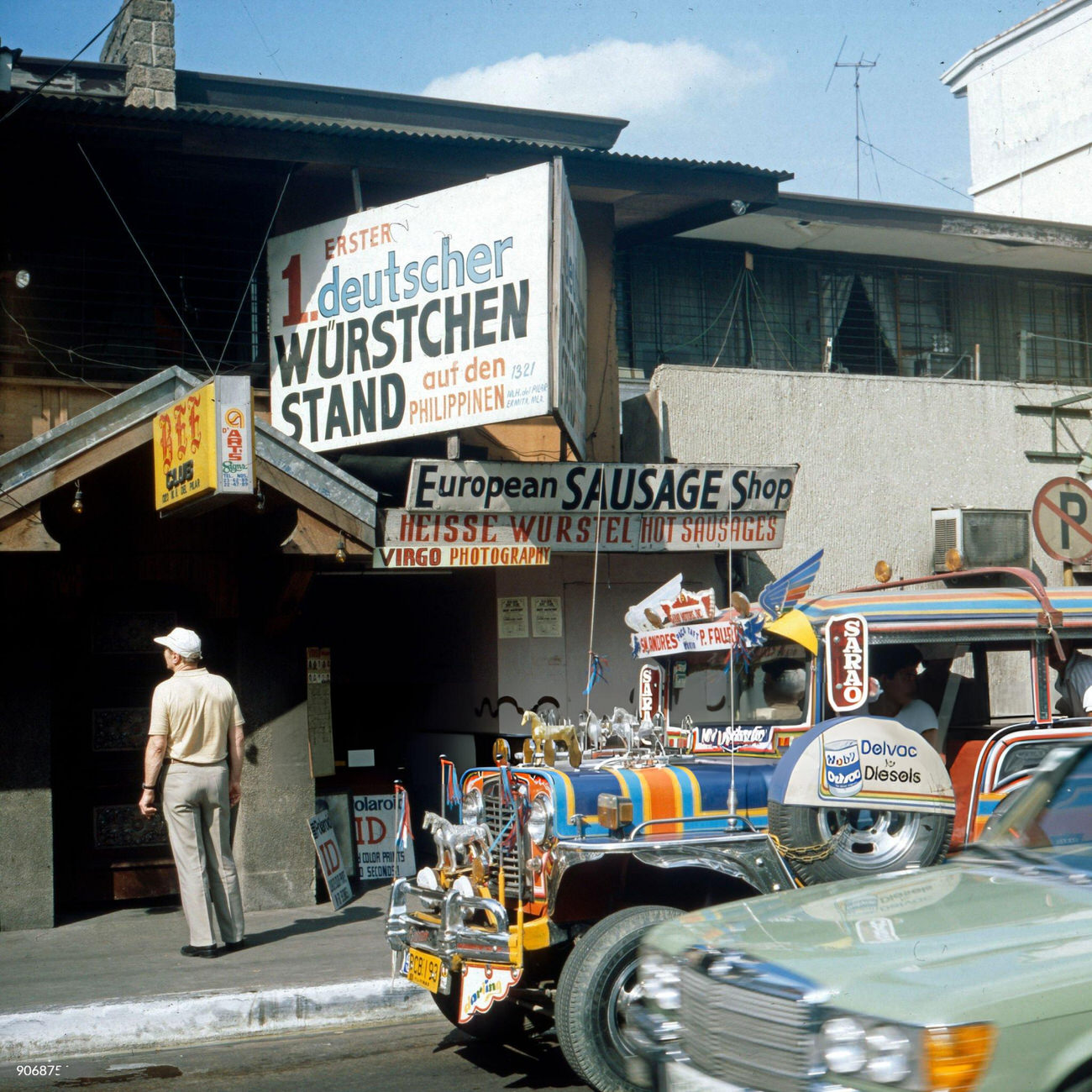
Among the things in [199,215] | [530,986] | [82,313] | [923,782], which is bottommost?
[530,986]

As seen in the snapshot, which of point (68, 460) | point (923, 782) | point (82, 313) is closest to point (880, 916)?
point (923, 782)

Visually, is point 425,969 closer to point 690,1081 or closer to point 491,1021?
point 491,1021

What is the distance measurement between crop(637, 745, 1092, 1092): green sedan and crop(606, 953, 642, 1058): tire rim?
82 cm

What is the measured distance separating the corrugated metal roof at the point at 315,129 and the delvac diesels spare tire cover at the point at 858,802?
7.02m

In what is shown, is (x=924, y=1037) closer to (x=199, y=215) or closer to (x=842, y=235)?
(x=199, y=215)

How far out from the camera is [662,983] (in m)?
4.20

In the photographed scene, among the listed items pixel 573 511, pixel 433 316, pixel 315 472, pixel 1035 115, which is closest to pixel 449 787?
pixel 315 472

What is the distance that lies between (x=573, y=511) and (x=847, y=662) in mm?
4584

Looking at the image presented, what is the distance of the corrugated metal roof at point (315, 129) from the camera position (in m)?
10.0

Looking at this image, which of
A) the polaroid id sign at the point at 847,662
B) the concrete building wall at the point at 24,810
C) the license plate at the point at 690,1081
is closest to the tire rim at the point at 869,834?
the polaroid id sign at the point at 847,662

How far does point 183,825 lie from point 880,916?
16.9ft

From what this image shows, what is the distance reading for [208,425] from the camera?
7.76 metres

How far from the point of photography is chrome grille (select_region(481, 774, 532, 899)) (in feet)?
19.5

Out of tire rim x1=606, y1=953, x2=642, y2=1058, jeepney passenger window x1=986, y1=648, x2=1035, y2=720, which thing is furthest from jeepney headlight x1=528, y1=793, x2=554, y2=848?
jeepney passenger window x1=986, y1=648, x2=1035, y2=720
